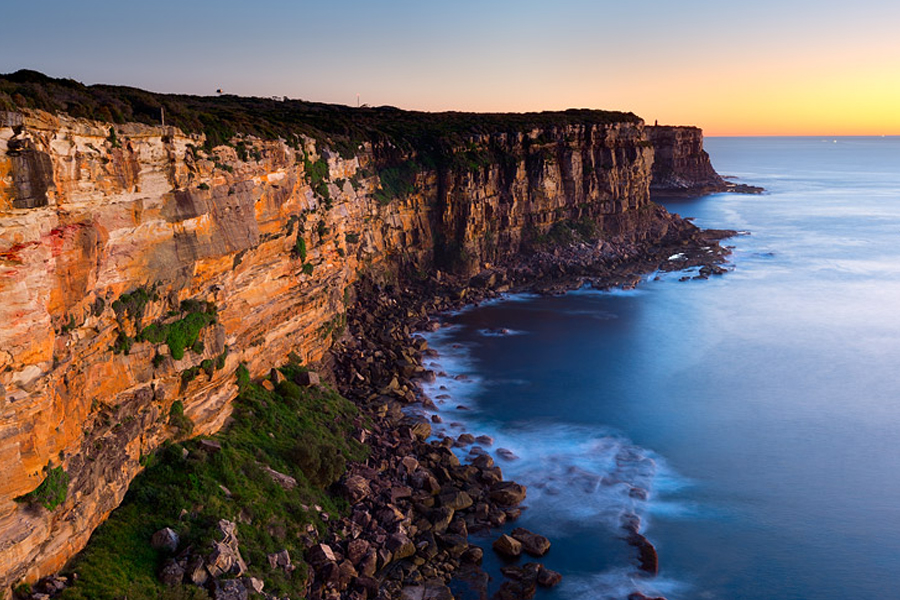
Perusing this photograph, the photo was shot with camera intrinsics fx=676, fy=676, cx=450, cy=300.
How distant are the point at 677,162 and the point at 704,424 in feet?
341

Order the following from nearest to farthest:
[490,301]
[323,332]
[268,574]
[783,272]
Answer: [268,574] → [323,332] → [490,301] → [783,272]

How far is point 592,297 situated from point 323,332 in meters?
31.2

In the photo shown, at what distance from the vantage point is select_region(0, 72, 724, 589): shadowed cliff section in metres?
13.7

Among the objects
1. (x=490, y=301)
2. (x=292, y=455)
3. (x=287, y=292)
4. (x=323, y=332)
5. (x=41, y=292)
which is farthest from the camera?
(x=490, y=301)

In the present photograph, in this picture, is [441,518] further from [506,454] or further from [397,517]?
[506,454]

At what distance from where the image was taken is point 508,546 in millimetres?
22125

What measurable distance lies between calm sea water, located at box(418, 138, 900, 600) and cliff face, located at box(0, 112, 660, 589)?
420 inches

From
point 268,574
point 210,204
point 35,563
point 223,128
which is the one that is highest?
point 223,128

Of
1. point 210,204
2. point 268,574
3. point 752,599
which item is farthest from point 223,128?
point 752,599

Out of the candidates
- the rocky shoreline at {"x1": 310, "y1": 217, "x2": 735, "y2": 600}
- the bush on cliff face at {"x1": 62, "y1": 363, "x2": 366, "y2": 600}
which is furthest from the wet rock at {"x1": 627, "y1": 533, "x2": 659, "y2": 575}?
the bush on cliff face at {"x1": 62, "y1": 363, "x2": 366, "y2": 600}

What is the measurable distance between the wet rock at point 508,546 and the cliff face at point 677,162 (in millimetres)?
111679

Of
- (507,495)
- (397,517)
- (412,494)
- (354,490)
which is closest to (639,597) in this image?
(507,495)

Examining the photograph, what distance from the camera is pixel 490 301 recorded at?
5441 centimetres

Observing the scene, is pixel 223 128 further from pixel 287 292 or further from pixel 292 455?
pixel 292 455
